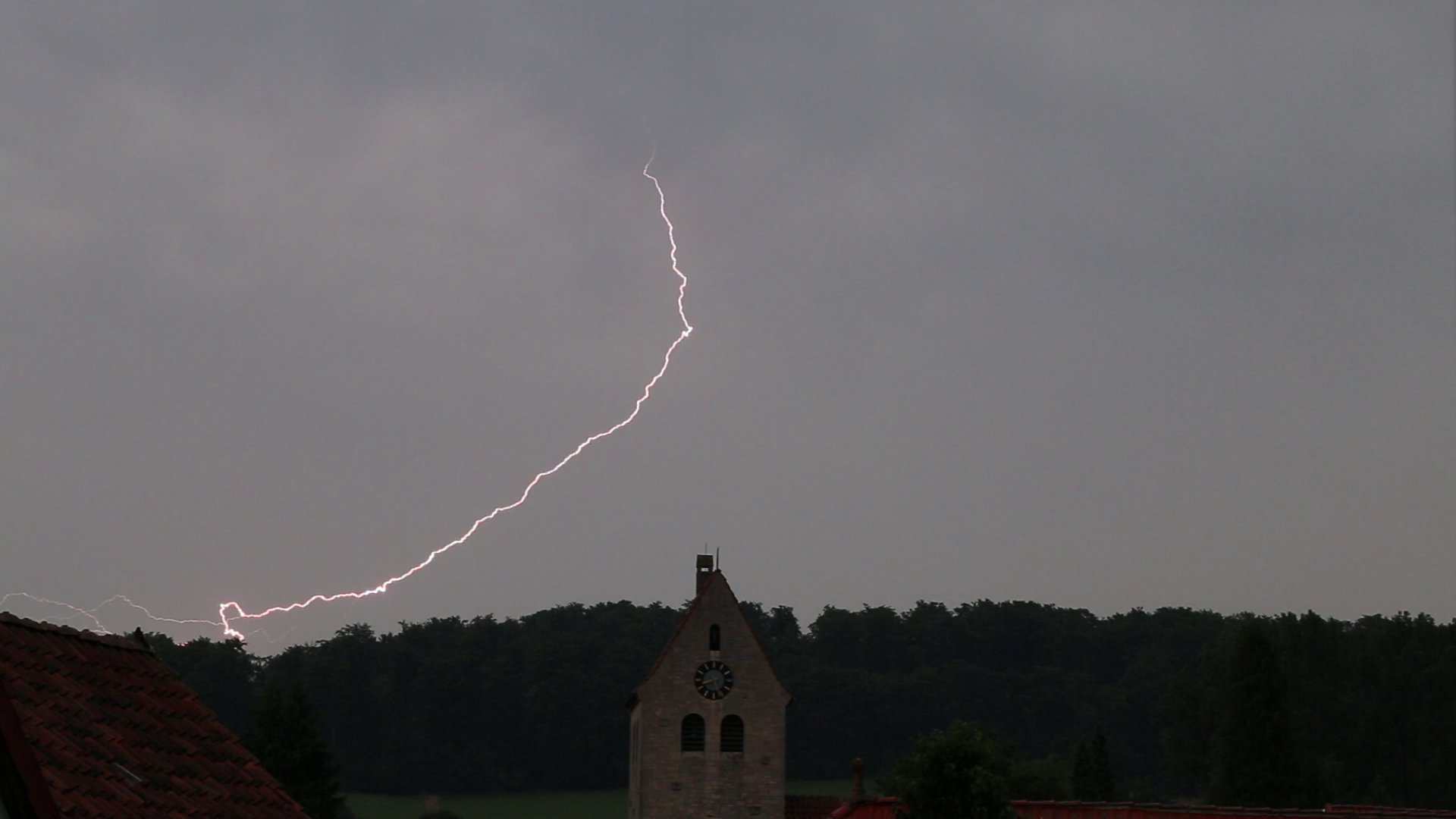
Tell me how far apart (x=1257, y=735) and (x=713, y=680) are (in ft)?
88.3

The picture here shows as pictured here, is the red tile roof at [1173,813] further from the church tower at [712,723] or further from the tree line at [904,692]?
the tree line at [904,692]

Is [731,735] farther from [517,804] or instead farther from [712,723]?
[517,804]

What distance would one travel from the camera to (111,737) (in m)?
15.6

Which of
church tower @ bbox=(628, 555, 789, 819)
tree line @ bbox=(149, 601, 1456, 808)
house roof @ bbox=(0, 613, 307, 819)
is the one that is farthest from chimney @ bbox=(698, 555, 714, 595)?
house roof @ bbox=(0, 613, 307, 819)

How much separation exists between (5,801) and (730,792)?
55.7 meters

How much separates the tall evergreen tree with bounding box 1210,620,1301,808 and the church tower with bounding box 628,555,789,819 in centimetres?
2310

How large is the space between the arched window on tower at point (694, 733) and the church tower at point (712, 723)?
0.03 metres

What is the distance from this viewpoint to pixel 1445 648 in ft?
353

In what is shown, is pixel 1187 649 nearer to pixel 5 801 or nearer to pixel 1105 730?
pixel 1105 730

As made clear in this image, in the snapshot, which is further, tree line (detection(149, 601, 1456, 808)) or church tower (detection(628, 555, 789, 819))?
tree line (detection(149, 601, 1456, 808))

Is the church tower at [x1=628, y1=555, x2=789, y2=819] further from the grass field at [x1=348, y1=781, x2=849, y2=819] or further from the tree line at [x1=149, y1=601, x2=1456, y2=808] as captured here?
the grass field at [x1=348, y1=781, x2=849, y2=819]

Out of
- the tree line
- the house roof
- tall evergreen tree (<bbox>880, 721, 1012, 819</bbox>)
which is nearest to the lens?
the house roof

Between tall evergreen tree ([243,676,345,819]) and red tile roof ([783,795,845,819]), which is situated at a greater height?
tall evergreen tree ([243,676,345,819])

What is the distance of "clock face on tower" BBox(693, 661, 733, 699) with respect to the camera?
67.9 metres
